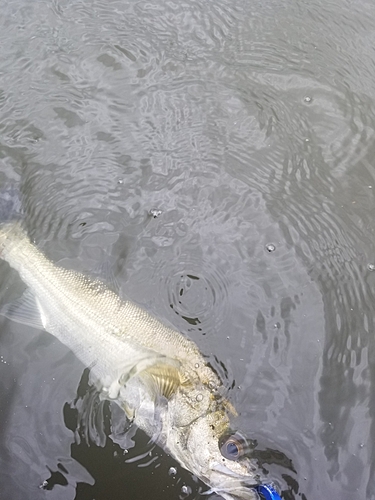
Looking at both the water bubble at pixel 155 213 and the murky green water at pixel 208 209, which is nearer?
the murky green water at pixel 208 209

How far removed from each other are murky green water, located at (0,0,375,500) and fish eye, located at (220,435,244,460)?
0.13 m

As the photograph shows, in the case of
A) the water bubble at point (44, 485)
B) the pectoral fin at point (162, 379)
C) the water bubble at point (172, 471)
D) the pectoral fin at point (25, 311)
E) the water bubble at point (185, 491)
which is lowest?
the water bubble at point (44, 485)

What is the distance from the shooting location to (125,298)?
4.06 metres

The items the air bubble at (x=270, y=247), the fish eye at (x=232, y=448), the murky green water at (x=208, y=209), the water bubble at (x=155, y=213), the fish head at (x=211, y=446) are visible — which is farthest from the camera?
the water bubble at (x=155, y=213)

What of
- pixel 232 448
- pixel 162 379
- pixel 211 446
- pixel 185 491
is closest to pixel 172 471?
pixel 185 491

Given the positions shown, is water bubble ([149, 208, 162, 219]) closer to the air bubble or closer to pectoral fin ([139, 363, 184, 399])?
the air bubble

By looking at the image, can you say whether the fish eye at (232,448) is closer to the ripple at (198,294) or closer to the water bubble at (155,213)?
the ripple at (198,294)

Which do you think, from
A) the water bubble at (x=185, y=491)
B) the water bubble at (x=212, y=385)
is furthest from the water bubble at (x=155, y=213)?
the water bubble at (x=185, y=491)

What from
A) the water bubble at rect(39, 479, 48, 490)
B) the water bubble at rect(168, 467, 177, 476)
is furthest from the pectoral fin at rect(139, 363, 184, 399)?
the water bubble at rect(39, 479, 48, 490)

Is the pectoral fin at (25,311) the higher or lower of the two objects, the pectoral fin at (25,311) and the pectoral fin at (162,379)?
the lower

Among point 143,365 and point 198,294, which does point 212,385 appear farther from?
point 198,294

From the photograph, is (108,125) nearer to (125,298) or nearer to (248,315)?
(125,298)

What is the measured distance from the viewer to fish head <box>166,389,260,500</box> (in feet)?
10.6

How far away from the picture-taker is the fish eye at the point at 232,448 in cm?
336
